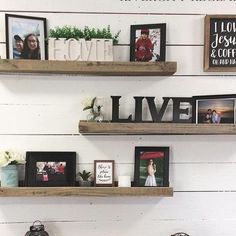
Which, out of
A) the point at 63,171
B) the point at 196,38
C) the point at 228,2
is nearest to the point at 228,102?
the point at 196,38

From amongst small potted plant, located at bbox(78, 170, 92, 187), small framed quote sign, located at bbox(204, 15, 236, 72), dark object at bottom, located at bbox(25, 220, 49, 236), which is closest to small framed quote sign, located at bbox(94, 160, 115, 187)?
small potted plant, located at bbox(78, 170, 92, 187)

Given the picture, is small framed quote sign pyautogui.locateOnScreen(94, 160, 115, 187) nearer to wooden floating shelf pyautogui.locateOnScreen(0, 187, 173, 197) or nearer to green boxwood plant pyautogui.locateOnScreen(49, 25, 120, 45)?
wooden floating shelf pyautogui.locateOnScreen(0, 187, 173, 197)

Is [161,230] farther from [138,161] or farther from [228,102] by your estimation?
[228,102]

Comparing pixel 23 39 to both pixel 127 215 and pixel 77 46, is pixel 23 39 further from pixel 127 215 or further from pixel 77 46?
pixel 127 215

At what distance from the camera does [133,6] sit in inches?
74.4

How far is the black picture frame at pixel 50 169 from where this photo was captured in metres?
1.83

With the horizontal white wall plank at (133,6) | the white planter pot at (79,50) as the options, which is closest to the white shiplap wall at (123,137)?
the horizontal white wall plank at (133,6)

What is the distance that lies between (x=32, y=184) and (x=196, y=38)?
99 cm

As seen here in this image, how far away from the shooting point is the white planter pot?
1.79m

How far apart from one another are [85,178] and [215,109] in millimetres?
660

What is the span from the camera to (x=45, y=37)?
1.85 m

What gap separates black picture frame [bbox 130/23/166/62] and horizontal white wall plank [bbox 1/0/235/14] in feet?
0.28

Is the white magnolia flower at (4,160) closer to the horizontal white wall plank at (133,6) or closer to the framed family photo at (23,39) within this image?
the framed family photo at (23,39)

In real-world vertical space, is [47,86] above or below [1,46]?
below
